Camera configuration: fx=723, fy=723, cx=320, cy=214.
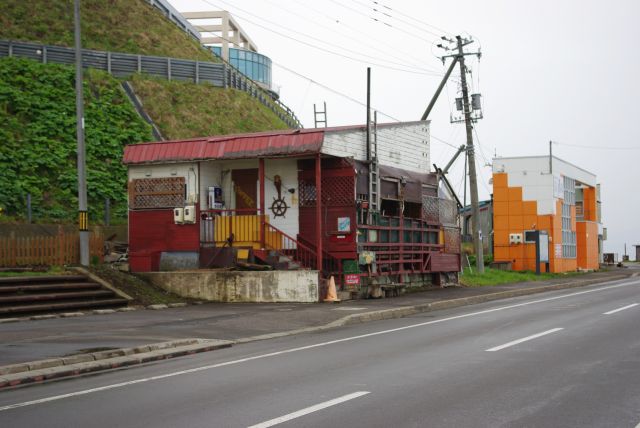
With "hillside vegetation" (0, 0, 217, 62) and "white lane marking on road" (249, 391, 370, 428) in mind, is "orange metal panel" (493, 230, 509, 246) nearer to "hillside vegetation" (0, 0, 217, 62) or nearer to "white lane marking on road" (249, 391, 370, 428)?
"hillside vegetation" (0, 0, 217, 62)

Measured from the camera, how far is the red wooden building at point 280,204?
22.8 metres

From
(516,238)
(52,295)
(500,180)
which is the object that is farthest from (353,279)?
(500,180)

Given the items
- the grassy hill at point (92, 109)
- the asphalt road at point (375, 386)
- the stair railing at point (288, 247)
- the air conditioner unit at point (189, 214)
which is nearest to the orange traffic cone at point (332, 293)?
the stair railing at point (288, 247)

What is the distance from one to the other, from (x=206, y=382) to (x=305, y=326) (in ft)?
22.0

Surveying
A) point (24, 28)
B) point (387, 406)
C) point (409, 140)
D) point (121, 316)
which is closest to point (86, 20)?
point (24, 28)

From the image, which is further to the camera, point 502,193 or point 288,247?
point 502,193

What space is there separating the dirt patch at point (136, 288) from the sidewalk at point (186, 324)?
1.28 metres

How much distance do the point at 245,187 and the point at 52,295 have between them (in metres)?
8.08

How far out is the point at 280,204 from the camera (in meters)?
24.0

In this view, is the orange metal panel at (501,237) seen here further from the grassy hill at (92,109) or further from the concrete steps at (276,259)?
the concrete steps at (276,259)

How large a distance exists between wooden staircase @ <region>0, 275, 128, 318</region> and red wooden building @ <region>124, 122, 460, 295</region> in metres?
3.95

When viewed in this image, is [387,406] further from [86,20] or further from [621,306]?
[86,20]

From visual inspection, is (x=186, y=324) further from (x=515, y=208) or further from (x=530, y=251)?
(x=515, y=208)

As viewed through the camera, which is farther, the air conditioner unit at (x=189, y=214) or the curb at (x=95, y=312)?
the air conditioner unit at (x=189, y=214)
